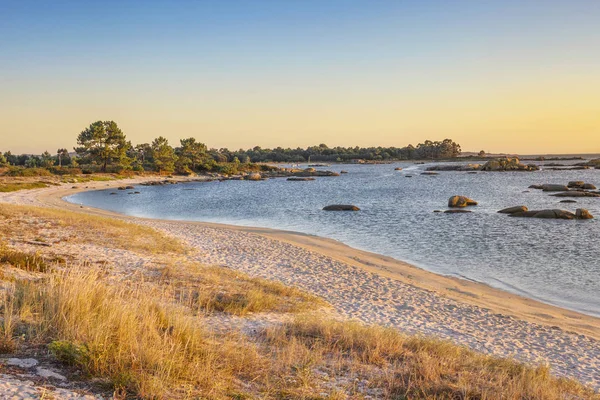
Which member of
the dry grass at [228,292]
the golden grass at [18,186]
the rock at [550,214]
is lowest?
the rock at [550,214]

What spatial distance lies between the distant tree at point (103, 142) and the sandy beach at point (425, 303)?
3360 inches

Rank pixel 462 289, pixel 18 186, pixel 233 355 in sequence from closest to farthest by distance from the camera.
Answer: pixel 233 355, pixel 462 289, pixel 18 186

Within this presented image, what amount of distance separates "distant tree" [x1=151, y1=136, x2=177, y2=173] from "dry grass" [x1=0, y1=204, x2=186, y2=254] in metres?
89.8

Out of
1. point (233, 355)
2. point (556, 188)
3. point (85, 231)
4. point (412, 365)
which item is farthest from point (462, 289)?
point (556, 188)

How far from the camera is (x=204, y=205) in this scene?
5500 cm

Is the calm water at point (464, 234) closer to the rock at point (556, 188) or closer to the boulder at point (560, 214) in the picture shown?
the boulder at point (560, 214)

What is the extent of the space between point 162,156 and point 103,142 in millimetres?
16914

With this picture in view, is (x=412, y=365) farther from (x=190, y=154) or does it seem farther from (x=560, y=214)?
(x=190, y=154)

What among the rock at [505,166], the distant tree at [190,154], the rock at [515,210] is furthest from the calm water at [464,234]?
the rock at [505,166]

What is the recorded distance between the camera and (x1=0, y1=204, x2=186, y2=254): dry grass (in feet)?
65.7

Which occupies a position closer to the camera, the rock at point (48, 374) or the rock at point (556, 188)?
the rock at point (48, 374)

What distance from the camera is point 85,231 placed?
22.4m

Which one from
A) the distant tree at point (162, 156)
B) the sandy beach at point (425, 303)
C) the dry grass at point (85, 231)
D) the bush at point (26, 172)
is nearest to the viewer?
the sandy beach at point (425, 303)

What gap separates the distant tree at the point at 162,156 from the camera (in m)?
113
